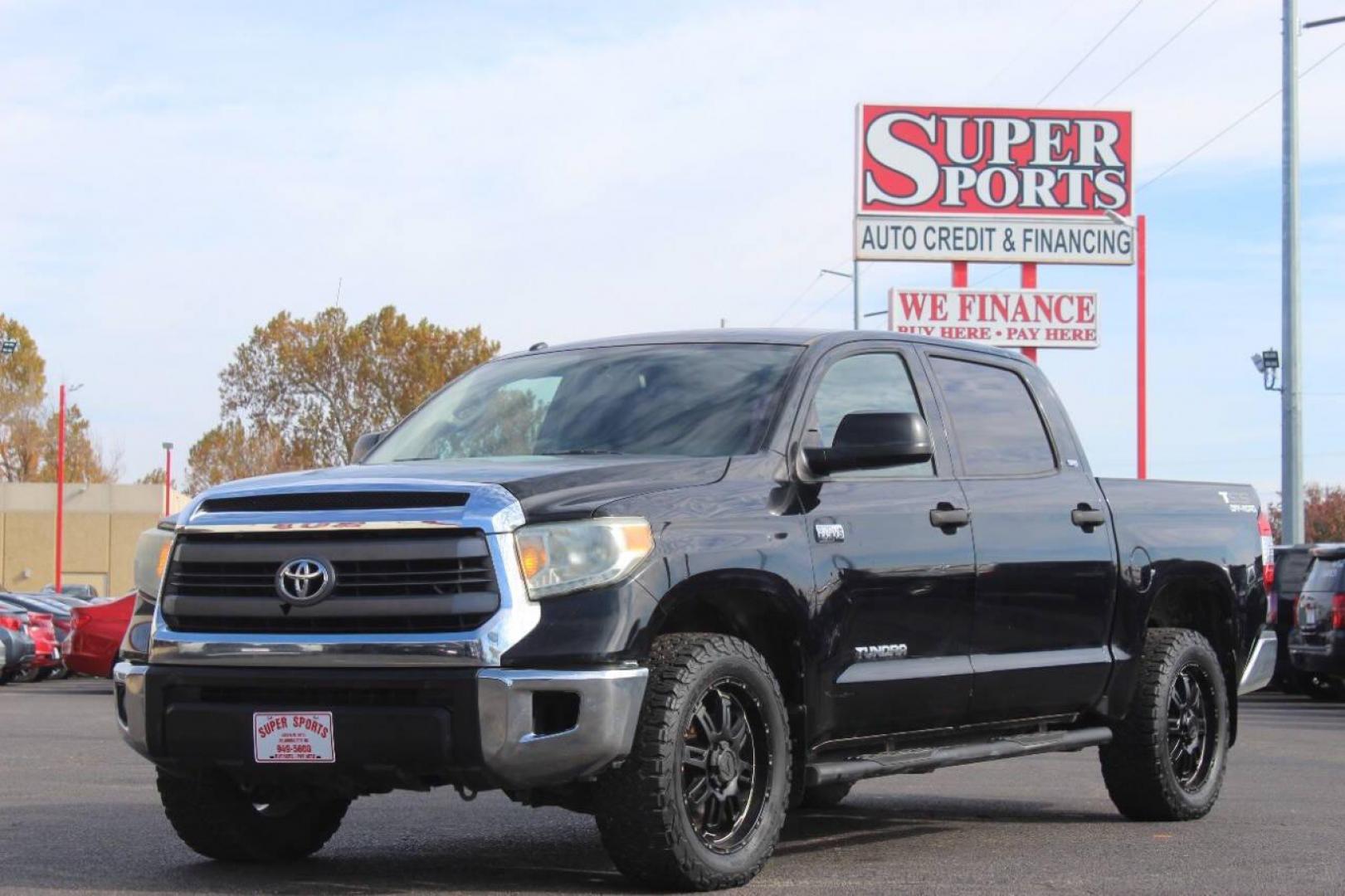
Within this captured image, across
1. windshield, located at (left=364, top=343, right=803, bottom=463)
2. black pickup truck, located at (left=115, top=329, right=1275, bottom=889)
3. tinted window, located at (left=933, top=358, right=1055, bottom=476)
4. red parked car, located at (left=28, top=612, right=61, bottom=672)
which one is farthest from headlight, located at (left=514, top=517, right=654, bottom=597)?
red parked car, located at (left=28, top=612, right=61, bottom=672)

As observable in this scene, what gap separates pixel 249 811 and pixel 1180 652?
14.1 feet

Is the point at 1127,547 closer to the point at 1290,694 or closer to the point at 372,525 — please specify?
the point at 372,525

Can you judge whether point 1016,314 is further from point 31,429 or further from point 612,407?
point 31,429

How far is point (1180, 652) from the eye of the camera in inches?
379

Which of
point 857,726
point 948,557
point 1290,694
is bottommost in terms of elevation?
point 1290,694

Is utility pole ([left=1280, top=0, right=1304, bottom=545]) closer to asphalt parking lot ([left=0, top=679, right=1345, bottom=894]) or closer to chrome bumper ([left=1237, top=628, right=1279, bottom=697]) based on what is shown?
asphalt parking lot ([left=0, top=679, right=1345, bottom=894])

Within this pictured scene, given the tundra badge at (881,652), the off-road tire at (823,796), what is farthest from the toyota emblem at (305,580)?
the off-road tire at (823,796)

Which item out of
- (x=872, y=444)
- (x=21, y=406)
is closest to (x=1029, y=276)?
(x=872, y=444)

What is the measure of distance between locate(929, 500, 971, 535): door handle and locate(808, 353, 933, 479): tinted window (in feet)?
0.58

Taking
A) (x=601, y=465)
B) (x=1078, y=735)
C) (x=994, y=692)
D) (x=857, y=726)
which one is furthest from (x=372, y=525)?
(x=1078, y=735)

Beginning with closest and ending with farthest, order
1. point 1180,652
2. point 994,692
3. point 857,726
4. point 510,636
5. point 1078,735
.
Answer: point 510,636 → point 857,726 → point 994,692 → point 1078,735 → point 1180,652

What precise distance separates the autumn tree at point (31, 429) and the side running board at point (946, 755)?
3228 inches

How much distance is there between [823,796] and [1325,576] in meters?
12.4

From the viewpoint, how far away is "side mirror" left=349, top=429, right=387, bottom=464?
8.62 metres
